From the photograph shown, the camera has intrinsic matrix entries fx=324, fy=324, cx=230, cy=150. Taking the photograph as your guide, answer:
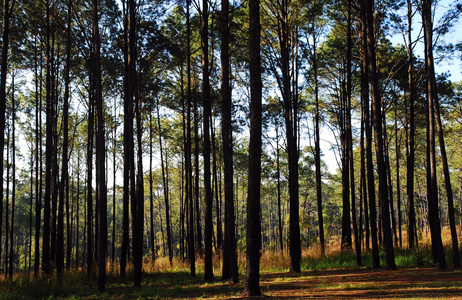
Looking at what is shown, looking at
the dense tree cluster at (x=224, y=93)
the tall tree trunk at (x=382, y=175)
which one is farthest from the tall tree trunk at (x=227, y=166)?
the tall tree trunk at (x=382, y=175)

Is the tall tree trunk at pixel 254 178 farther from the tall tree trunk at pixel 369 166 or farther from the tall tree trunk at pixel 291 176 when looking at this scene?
the tall tree trunk at pixel 369 166

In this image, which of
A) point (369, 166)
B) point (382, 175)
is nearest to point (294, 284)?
point (382, 175)

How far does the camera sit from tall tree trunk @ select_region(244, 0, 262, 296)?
625 cm

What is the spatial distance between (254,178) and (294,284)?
3.71 metres

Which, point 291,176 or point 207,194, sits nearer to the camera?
point 207,194

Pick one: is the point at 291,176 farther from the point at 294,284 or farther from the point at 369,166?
the point at 294,284

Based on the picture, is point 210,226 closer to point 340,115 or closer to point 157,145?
point 340,115

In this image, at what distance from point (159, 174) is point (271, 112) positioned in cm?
1944

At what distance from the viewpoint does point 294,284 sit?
8422 mm

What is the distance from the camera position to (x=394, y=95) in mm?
17844

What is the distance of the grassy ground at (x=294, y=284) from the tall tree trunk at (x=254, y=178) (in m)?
0.42

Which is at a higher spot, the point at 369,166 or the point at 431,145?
the point at 431,145

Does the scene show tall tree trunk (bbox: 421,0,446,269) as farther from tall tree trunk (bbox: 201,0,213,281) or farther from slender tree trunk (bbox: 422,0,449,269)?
tall tree trunk (bbox: 201,0,213,281)

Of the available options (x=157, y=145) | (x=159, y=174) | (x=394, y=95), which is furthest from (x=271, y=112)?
(x=159, y=174)
